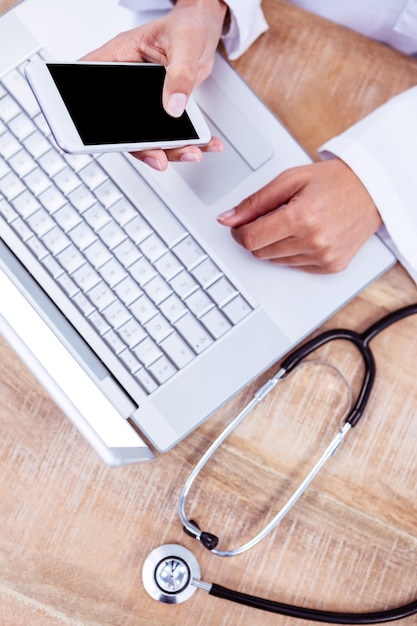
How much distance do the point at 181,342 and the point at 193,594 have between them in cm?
27

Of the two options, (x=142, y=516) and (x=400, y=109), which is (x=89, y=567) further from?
(x=400, y=109)

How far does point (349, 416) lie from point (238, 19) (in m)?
0.43

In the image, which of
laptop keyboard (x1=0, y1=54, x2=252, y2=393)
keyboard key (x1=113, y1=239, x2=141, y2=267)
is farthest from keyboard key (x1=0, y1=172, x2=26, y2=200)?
keyboard key (x1=113, y1=239, x2=141, y2=267)

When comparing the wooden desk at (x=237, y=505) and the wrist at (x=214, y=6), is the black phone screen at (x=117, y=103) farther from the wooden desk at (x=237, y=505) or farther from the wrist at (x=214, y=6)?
the wooden desk at (x=237, y=505)

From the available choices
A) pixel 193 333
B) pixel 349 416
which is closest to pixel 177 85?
pixel 193 333

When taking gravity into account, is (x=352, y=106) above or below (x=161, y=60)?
below

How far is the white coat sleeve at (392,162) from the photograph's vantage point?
66cm

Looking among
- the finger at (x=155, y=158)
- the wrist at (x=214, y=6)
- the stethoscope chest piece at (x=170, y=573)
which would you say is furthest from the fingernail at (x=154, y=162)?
the stethoscope chest piece at (x=170, y=573)

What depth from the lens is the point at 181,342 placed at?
0.62 m

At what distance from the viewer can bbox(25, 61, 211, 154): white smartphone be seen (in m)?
0.50

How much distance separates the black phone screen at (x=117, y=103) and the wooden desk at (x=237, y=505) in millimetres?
281

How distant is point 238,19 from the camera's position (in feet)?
2.18

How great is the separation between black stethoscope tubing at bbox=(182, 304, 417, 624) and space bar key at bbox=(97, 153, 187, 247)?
18 centimetres

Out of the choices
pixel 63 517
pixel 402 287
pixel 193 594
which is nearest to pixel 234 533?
pixel 193 594
